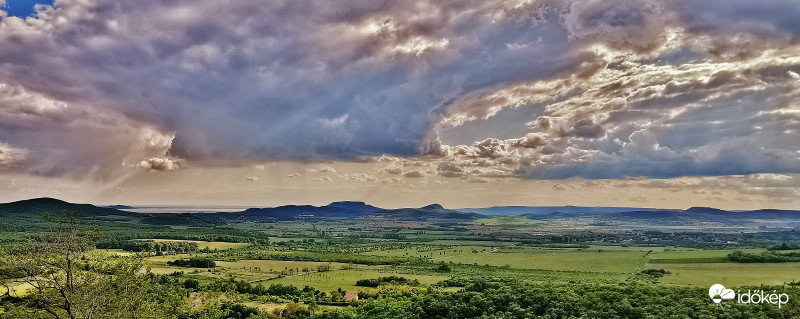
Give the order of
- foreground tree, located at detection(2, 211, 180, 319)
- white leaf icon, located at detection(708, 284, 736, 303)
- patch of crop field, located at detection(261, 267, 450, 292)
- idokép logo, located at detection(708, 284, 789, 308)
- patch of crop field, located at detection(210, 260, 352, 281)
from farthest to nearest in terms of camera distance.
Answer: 1. patch of crop field, located at detection(210, 260, 352, 281)
2. patch of crop field, located at detection(261, 267, 450, 292)
3. white leaf icon, located at detection(708, 284, 736, 303)
4. idokép logo, located at detection(708, 284, 789, 308)
5. foreground tree, located at detection(2, 211, 180, 319)

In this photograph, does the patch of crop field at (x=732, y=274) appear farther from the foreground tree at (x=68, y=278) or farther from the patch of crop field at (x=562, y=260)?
the foreground tree at (x=68, y=278)

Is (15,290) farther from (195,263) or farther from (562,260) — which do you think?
(562,260)

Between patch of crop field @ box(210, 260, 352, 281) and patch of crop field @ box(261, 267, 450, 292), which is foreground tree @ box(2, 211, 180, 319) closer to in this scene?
patch of crop field @ box(261, 267, 450, 292)

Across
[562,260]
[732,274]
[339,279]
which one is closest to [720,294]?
[732,274]

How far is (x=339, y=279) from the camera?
12244cm

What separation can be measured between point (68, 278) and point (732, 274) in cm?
11050

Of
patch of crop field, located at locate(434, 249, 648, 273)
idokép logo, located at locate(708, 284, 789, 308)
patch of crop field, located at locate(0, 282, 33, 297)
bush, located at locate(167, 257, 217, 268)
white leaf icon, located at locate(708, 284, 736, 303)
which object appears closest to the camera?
patch of crop field, located at locate(0, 282, 33, 297)

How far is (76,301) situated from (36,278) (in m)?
2.58

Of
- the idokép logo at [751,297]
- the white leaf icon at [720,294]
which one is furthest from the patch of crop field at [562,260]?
the idokép logo at [751,297]

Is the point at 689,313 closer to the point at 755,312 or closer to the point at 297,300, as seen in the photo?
the point at 755,312

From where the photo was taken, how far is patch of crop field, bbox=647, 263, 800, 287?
265 ft

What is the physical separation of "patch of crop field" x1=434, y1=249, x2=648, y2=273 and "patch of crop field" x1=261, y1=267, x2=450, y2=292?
41.5 metres

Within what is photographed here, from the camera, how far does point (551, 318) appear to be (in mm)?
44781

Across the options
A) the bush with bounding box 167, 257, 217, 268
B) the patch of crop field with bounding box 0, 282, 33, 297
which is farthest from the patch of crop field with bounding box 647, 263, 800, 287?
the bush with bounding box 167, 257, 217, 268
